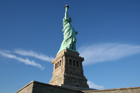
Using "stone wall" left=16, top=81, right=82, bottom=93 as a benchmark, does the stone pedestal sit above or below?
above

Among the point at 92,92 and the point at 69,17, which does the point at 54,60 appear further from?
the point at 92,92

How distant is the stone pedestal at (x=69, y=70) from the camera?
2950cm

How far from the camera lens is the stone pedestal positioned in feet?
96.8

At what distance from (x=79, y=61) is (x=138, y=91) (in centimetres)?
2045

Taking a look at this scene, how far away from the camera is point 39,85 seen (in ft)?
53.4

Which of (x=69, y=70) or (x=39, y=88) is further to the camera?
(x=69, y=70)

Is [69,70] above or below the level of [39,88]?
above

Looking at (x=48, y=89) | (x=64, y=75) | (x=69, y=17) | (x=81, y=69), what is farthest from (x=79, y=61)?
(x=48, y=89)

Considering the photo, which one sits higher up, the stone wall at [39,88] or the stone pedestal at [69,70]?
the stone pedestal at [69,70]

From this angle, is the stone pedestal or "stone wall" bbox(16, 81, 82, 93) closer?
"stone wall" bbox(16, 81, 82, 93)

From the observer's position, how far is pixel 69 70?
104ft

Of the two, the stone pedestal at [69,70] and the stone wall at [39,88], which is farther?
the stone pedestal at [69,70]

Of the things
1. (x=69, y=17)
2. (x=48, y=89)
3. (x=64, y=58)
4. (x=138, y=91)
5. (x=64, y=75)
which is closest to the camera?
(x=138, y=91)

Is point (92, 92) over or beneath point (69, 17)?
beneath
